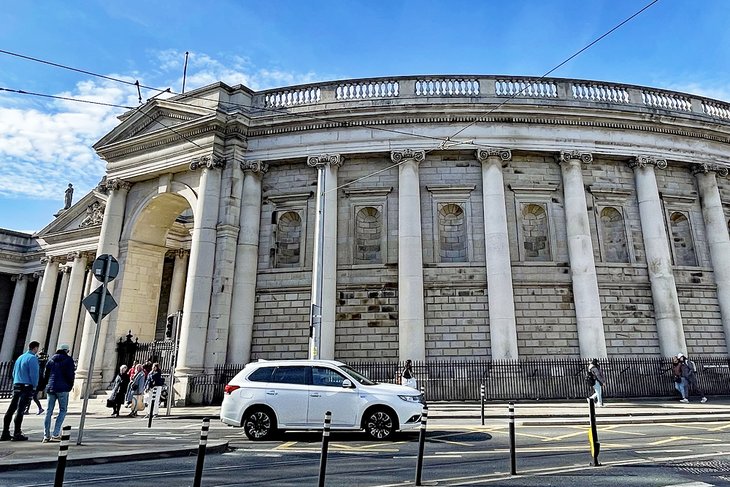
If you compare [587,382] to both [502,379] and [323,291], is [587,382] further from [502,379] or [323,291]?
[323,291]

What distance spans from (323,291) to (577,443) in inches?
423

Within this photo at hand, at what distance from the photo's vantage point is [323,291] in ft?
58.9

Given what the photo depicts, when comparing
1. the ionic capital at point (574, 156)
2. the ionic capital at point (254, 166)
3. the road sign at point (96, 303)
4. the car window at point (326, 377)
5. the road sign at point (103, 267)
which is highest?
the ionic capital at point (574, 156)

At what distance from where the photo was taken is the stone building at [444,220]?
18.0m

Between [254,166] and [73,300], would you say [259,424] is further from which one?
[73,300]

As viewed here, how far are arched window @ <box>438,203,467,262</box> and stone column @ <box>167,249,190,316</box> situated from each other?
→ 16776mm

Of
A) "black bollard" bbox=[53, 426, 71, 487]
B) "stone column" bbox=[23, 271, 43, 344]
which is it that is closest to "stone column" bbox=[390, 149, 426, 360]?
"black bollard" bbox=[53, 426, 71, 487]

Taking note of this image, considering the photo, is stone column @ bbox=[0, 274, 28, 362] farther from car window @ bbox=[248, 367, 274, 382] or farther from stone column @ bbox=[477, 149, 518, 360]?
stone column @ bbox=[477, 149, 518, 360]

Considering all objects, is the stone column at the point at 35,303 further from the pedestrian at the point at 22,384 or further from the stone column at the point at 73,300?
the pedestrian at the point at 22,384

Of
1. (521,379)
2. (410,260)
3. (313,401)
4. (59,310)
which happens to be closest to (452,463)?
(313,401)

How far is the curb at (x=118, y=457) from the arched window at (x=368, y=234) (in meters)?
11.5

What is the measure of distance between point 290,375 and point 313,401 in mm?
775

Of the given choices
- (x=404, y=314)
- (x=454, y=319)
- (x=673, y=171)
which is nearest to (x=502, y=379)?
(x=454, y=319)

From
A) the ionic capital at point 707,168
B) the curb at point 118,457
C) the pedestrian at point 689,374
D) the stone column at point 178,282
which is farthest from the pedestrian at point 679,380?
the stone column at point 178,282
